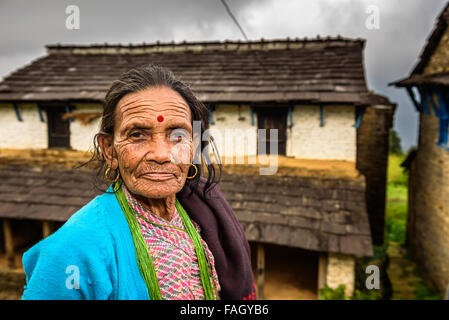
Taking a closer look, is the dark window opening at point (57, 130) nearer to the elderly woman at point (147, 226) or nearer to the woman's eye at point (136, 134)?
the elderly woman at point (147, 226)

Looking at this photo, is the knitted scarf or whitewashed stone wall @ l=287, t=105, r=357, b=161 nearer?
the knitted scarf

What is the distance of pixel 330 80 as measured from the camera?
720cm

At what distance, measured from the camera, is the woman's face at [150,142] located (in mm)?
1412

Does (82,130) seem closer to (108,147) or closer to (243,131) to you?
(243,131)

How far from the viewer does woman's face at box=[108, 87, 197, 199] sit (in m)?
1.41

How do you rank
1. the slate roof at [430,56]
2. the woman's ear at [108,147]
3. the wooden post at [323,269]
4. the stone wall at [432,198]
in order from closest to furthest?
the woman's ear at [108,147], the wooden post at [323,269], the slate roof at [430,56], the stone wall at [432,198]

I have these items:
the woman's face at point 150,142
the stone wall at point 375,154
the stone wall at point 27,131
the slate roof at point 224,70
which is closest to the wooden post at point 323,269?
the slate roof at point 224,70

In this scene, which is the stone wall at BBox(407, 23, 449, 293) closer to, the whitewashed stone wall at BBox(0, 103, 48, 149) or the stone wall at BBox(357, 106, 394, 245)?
the stone wall at BBox(357, 106, 394, 245)

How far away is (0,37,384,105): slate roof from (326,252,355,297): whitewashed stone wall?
3498 millimetres

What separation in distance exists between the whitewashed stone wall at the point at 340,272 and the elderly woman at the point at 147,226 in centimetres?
495

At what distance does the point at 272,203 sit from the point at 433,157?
18.3 ft

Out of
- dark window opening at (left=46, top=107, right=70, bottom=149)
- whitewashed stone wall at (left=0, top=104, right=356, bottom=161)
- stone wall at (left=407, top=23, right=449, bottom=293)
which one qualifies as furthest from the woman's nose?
stone wall at (left=407, top=23, right=449, bottom=293)

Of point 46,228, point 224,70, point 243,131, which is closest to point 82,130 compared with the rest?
point 46,228
